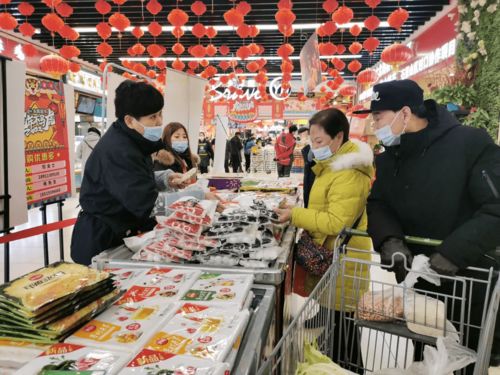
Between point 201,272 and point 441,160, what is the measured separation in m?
1.14

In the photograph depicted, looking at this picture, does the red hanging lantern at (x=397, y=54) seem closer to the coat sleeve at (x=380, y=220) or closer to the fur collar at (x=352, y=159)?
the fur collar at (x=352, y=159)

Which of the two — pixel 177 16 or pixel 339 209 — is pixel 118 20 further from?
pixel 339 209

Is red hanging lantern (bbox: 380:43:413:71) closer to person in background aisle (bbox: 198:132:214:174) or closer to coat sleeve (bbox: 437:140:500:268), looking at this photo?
coat sleeve (bbox: 437:140:500:268)

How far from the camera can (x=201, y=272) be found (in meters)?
1.49

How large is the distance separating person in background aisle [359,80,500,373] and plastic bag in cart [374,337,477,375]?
1.15 ft

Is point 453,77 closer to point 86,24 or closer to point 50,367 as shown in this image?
point 50,367

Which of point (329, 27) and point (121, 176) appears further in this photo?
point (329, 27)

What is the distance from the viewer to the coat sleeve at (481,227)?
4.79 feet

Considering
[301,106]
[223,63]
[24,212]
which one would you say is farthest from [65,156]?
[301,106]

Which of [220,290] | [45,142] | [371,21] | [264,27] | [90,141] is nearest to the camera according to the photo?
[220,290]

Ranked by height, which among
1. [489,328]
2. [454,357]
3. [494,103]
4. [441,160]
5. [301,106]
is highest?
[301,106]

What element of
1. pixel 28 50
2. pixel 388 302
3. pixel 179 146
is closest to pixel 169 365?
pixel 388 302

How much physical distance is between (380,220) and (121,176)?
1.23 metres

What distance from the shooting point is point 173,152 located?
13.1ft
